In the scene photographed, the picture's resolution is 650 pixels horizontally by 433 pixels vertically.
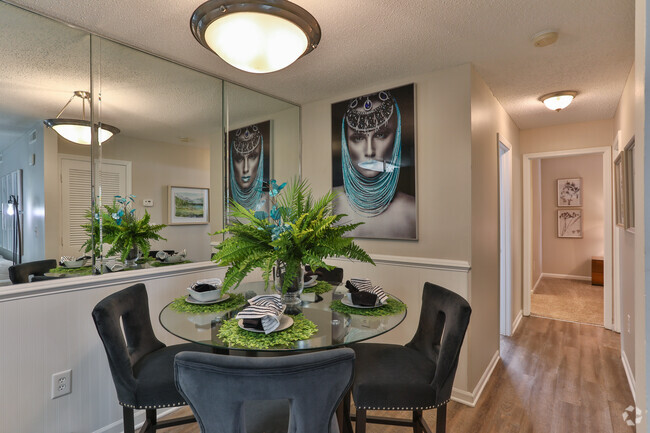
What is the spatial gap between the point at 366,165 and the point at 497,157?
126cm

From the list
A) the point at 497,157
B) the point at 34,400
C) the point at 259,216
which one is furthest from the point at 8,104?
the point at 497,157

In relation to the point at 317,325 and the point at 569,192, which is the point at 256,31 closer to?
the point at 317,325

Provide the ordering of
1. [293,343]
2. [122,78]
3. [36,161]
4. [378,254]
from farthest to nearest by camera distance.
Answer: [378,254] < [122,78] < [36,161] < [293,343]

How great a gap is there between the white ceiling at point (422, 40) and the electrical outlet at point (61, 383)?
77.0 inches

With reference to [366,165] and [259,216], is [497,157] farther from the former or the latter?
[259,216]

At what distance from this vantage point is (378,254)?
2.81 m

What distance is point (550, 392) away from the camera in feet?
8.23

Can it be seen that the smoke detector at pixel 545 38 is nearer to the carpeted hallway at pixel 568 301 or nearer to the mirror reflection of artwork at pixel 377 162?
the mirror reflection of artwork at pixel 377 162

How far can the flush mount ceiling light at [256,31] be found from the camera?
1.43 metres

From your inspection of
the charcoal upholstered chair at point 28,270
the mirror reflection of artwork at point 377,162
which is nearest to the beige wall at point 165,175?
the charcoal upholstered chair at point 28,270

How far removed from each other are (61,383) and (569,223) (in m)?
7.80

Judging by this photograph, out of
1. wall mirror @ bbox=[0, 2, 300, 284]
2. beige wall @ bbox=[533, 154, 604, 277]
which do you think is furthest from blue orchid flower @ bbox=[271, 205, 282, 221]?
beige wall @ bbox=[533, 154, 604, 277]

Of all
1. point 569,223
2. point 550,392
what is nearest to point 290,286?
point 550,392

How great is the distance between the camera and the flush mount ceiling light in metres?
1.43
